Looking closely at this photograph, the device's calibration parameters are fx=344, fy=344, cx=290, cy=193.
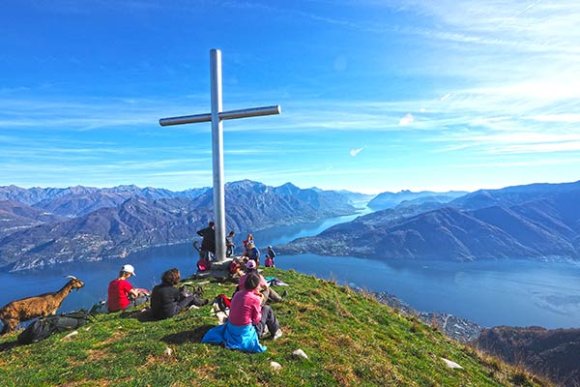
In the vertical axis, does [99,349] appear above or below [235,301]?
below

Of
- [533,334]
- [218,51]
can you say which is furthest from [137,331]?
[533,334]

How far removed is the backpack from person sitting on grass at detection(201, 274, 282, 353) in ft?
14.8

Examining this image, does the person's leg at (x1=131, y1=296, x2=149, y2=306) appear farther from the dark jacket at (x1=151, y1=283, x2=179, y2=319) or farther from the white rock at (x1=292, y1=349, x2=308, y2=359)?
the white rock at (x1=292, y1=349, x2=308, y2=359)

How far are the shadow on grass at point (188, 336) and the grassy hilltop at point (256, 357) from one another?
0.03 meters

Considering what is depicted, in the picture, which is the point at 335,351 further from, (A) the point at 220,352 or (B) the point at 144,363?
(B) the point at 144,363

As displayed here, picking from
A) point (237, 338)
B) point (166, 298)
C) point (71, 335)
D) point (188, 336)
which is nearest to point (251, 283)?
point (237, 338)

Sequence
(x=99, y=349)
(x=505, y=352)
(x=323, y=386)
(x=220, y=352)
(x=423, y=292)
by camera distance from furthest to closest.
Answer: (x=423, y=292) < (x=505, y=352) < (x=99, y=349) < (x=220, y=352) < (x=323, y=386)

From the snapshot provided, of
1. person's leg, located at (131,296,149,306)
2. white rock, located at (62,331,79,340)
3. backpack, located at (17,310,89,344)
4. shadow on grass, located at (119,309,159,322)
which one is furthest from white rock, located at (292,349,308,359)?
person's leg, located at (131,296,149,306)

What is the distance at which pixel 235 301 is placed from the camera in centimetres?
824

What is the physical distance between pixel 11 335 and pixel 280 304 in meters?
8.48

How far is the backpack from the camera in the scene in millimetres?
9344

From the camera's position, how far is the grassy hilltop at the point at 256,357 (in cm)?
684

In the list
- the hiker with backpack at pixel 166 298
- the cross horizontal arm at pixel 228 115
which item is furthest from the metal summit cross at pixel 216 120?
the hiker with backpack at pixel 166 298

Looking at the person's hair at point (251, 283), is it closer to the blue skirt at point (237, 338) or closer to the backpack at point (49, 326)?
the blue skirt at point (237, 338)
